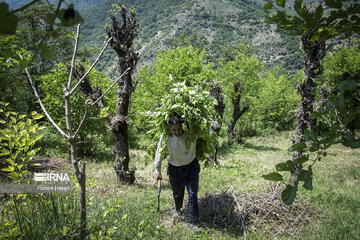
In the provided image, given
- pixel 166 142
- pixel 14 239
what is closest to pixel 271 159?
pixel 166 142

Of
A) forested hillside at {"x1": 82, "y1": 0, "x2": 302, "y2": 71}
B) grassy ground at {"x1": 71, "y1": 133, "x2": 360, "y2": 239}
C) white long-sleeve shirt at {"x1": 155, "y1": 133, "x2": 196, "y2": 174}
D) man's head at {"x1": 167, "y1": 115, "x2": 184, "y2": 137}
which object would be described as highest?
forested hillside at {"x1": 82, "y1": 0, "x2": 302, "y2": 71}

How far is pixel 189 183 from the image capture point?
4.32 m

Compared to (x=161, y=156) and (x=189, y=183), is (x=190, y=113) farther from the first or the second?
(x=189, y=183)

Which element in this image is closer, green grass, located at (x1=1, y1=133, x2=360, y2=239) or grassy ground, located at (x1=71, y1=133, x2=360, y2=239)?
green grass, located at (x1=1, y1=133, x2=360, y2=239)

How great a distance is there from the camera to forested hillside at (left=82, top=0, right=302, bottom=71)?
113125mm

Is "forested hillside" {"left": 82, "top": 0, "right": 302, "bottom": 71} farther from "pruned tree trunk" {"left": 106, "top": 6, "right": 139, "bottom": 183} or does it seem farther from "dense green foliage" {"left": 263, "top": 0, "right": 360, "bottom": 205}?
"dense green foliage" {"left": 263, "top": 0, "right": 360, "bottom": 205}

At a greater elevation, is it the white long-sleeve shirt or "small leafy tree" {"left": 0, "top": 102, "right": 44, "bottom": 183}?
"small leafy tree" {"left": 0, "top": 102, "right": 44, "bottom": 183}

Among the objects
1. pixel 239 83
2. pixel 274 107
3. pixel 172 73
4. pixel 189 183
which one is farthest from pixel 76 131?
pixel 274 107

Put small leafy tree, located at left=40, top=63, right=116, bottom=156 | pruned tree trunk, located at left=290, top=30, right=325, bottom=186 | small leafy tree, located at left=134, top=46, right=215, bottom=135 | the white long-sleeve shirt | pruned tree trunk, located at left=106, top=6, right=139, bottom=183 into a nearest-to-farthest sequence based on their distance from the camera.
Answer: the white long-sleeve shirt, pruned tree trunk, located at left=290, top=30, right=325, bottom=186, pruned tree trunk, located at left=106, top=6, right=139, bottom=183, small leafy tree, located at left=40, top=63, right=116, bottom=156, small leafy tree, located at left=134, top=46, right=215, bottom=135

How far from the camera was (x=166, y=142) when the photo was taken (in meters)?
4.40

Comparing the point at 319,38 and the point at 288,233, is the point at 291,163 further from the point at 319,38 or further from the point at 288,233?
the point at 288,233

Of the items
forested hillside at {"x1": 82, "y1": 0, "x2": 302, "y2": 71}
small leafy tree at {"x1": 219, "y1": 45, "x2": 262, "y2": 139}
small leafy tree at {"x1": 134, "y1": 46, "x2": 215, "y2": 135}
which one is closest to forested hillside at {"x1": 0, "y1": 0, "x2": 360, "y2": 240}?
small leafy tree at {"x1": 134, "y1": 46, "x2": 215, "y2": 135}

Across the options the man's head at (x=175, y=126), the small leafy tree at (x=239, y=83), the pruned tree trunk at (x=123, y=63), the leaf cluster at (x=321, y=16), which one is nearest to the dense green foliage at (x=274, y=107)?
the small leafy tree at (x=239, y=83)

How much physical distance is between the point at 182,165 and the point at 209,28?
151 metres
